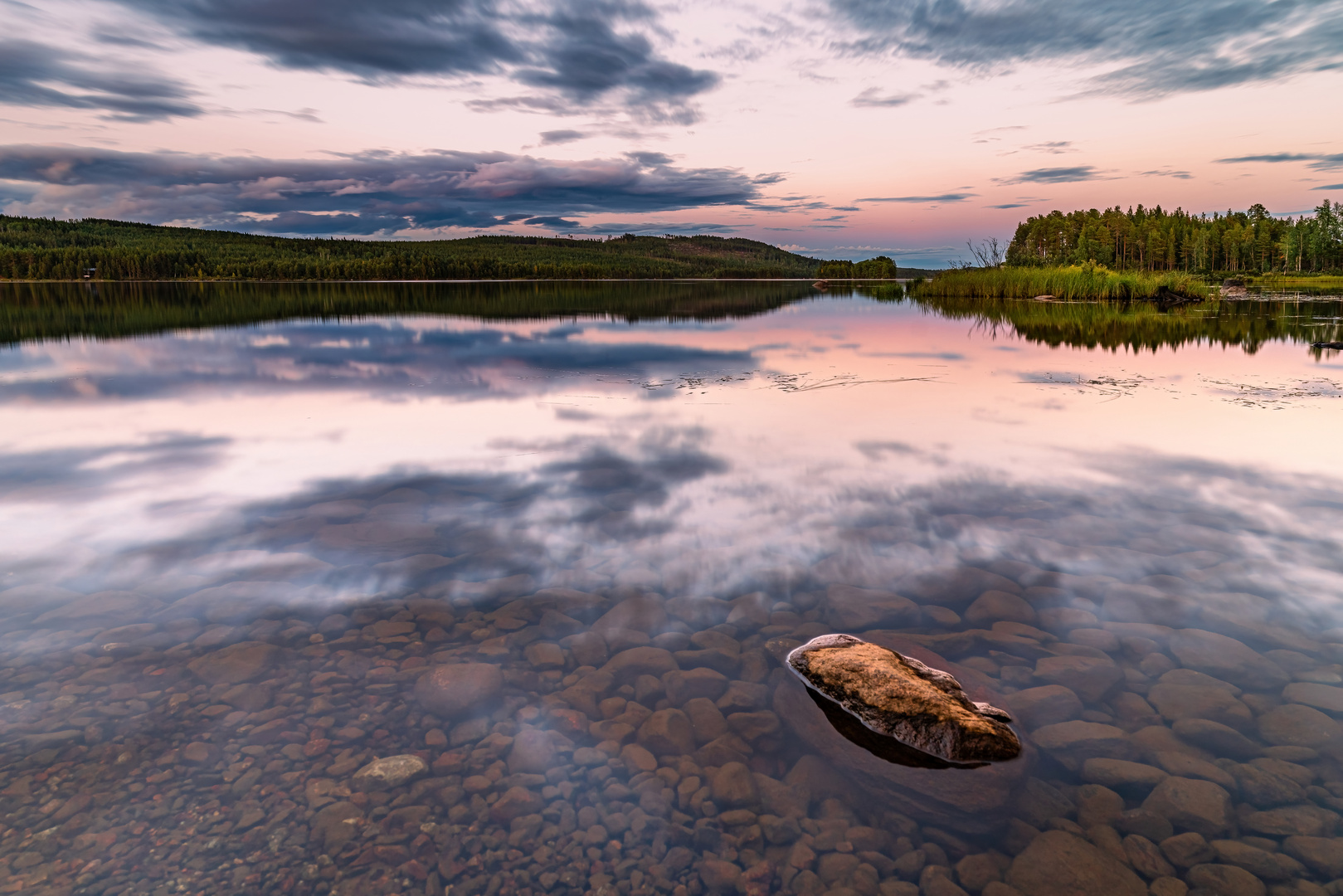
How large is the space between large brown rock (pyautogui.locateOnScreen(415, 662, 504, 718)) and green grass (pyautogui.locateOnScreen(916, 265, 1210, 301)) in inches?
1966

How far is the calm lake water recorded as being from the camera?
384 cm

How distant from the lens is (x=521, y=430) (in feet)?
41.9

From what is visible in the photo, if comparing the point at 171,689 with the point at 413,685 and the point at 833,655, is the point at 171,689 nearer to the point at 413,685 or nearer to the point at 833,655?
the point at 413,685

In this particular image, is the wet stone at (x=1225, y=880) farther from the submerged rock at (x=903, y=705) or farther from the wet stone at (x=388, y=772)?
the wet stone at (x=388, y=772)

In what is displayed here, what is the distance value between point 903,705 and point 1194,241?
Answer: 147m

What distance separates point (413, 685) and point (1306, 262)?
498 ft

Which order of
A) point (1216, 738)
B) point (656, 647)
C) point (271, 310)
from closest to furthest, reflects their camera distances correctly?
point (1216, 738)
point (656, 647)
point (271, 310)

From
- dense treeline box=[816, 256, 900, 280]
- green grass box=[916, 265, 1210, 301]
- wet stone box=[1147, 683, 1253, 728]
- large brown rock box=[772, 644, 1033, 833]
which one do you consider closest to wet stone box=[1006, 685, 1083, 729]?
large brown rock box=[772, 644, 1033, 833]

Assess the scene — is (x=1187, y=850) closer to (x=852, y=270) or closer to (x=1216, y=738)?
(x=1216, y=738)

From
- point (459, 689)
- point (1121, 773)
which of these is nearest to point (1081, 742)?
point (1121, 773)

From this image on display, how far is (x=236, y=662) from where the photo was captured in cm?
548

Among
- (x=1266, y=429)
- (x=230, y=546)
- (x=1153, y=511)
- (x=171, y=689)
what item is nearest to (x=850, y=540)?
(x=1153, y=511)

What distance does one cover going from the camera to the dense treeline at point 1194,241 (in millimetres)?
107750

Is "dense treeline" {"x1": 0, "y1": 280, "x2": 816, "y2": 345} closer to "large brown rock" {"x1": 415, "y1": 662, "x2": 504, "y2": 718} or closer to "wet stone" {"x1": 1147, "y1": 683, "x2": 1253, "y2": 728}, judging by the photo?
"large brown rock" {"x1": 415, "y1": 662, "x2": 504, "y2": 718}
